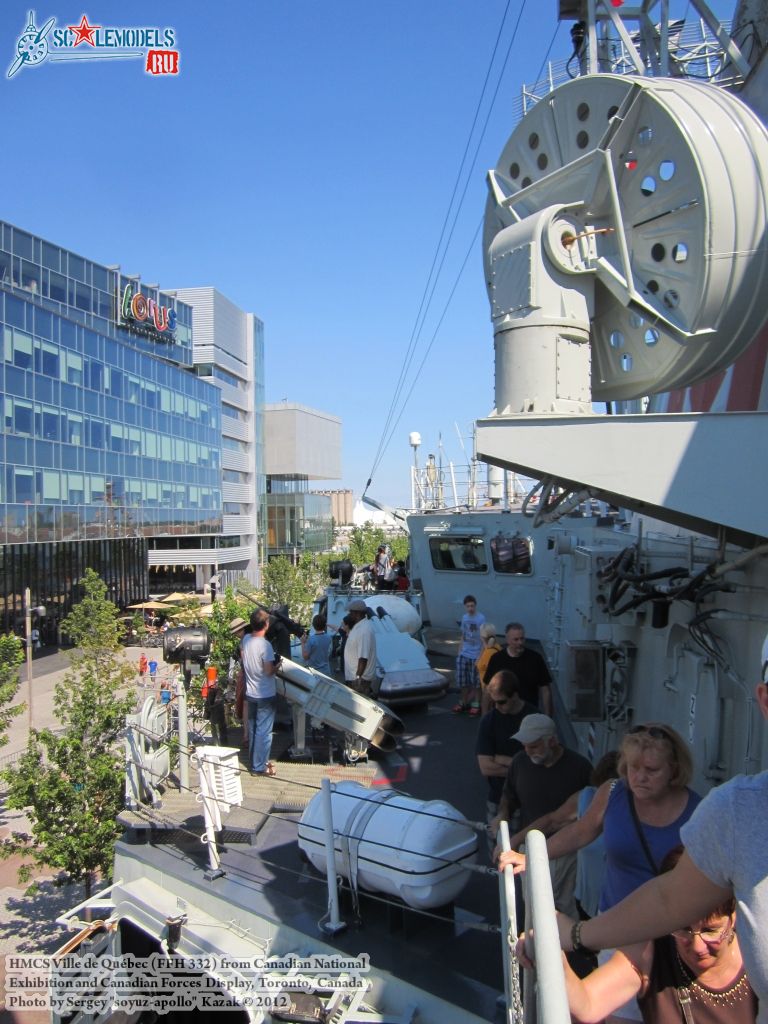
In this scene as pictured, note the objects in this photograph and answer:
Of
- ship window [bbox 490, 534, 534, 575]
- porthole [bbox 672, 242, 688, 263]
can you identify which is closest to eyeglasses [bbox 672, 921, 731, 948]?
porthole [bbox 672, 242, 688, 263]

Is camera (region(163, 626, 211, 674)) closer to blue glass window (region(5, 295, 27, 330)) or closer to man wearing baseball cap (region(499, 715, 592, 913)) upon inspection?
man wearing baseball cap (region(499, 715, 592, 913))

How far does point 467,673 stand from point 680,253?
5498 mm

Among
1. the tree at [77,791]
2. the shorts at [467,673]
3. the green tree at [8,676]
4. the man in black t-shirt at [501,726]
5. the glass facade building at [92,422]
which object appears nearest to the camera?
the man in black t-shirt at [501,726]

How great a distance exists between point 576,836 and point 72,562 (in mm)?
35312

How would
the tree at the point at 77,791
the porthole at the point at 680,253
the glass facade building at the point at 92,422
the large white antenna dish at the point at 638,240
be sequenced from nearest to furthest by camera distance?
the large white antenna dish at the point at 638,240 < the porthole at the point at 680,253 < the tree at the point at 77,791 < the glass facade building at the point at 92,422

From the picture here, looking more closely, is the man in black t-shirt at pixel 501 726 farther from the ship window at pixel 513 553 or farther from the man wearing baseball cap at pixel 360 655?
the ship window at pixel 513 553

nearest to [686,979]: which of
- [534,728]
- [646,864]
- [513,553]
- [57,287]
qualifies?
[646,864]

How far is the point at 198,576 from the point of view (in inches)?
1812

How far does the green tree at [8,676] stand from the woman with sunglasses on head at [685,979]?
12470 millimetres

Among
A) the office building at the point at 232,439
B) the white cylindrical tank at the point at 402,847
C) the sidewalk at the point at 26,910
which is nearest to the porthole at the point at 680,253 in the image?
the white cylindrical tank at the point at 402,847

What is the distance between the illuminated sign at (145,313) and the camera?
129 feet

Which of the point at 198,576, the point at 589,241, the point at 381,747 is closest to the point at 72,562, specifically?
the point at 198,576

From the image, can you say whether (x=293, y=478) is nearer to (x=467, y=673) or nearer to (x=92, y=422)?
(x=92, y=422)

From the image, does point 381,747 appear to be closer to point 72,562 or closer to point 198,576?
point 72,562
